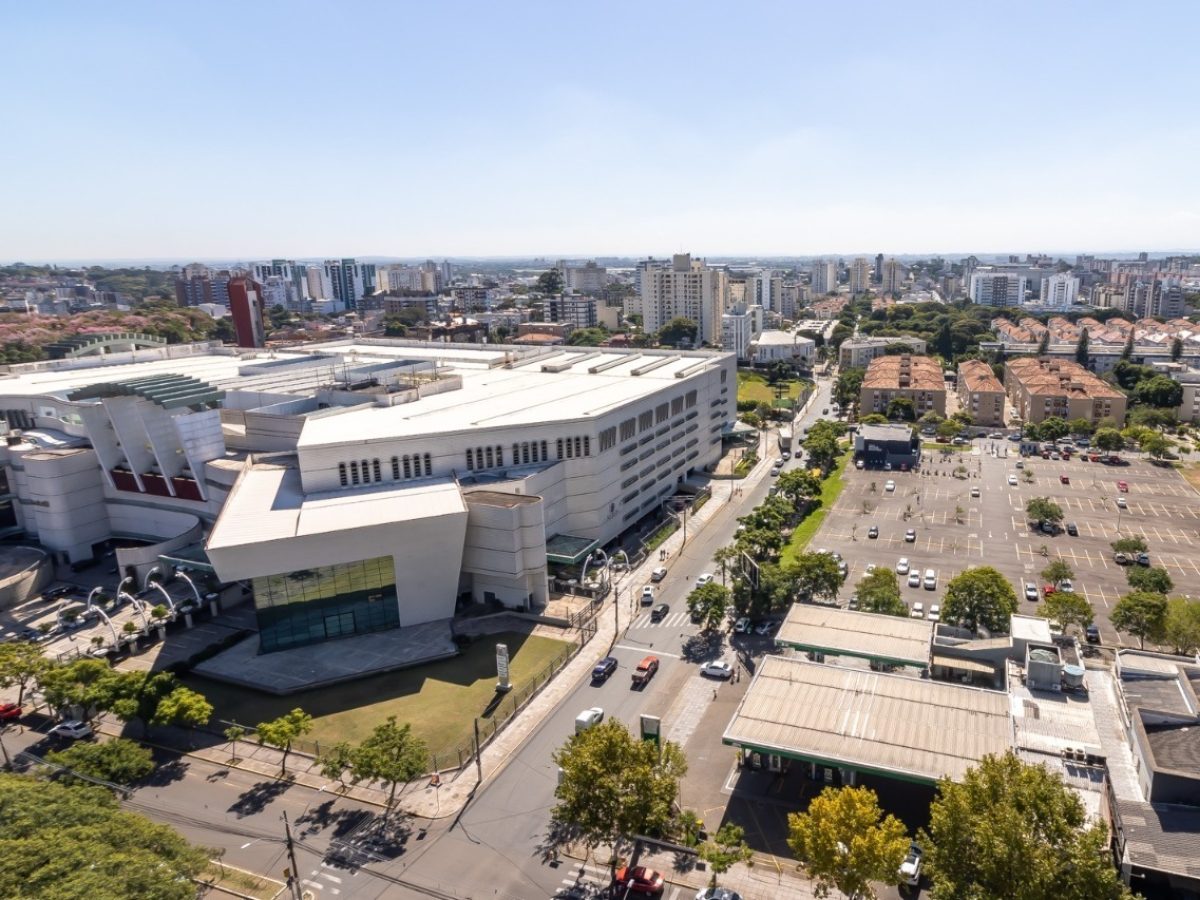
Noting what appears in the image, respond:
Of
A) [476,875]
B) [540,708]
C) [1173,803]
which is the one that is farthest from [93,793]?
[1173,803]

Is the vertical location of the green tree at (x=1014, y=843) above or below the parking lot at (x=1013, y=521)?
above

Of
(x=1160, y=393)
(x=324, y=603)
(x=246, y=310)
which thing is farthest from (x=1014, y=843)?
(x=246, y=310)

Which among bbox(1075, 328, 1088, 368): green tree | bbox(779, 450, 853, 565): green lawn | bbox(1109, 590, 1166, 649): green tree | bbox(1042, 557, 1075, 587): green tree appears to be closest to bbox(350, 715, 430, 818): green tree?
bbox(779, 450, 853, 565): green lawn

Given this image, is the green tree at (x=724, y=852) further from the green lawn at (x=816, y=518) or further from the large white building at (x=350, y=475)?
the green lawn at (x=816, y=518)

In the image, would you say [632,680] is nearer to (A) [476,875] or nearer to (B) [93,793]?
(A) [476,875]

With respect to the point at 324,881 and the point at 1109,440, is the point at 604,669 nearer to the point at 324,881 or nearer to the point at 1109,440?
the point at 324,881

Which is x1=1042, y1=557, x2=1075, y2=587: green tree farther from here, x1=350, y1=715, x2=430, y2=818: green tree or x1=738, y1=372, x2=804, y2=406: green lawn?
x1=738, y1=372, x2=804, y2=406: green lawn

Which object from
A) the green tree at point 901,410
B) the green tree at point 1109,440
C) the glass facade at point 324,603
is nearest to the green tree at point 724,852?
the glass facade at point 324,603
